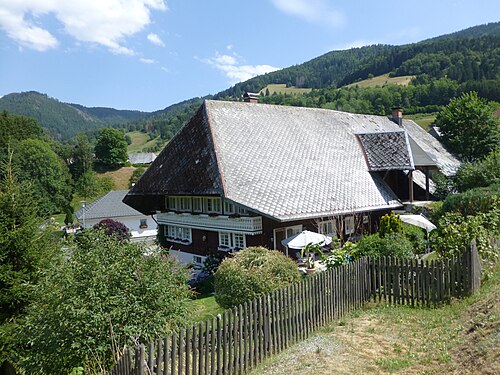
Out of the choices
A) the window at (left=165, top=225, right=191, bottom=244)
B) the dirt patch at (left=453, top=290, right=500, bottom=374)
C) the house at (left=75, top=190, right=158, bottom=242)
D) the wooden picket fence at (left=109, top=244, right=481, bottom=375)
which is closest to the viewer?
the dirt patch at (left=453, top=290, right=500, bottom=374)

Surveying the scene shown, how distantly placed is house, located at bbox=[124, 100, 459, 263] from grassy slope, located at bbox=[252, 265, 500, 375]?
7633mm

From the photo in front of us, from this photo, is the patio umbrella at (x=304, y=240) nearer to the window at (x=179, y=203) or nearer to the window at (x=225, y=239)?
the window at (x=225, y=239)

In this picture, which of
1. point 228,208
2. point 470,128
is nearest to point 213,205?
point 228,208

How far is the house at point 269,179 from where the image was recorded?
18469 millimetres

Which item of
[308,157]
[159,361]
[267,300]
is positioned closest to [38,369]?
[159,361]

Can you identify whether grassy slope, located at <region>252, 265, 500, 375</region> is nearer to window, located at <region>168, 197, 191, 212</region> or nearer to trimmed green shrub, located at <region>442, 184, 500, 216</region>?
trimmed green shrub, located at <region>442, 184, 500, 216</region>

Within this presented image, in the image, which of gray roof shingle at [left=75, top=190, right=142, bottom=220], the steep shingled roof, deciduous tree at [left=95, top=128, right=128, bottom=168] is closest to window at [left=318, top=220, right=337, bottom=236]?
the steep shingled roof

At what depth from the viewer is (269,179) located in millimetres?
19156

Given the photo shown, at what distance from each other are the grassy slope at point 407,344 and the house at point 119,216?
Answer: 39.0 m

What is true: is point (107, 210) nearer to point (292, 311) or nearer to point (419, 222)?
point (419, 222)

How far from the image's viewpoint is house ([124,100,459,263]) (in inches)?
727

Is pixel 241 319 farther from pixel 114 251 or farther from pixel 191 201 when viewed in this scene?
pixel 191 201

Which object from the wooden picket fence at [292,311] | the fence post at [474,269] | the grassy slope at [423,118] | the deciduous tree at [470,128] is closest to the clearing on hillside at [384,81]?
the grassy slope at [423,118]

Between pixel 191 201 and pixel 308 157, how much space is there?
6.54m
